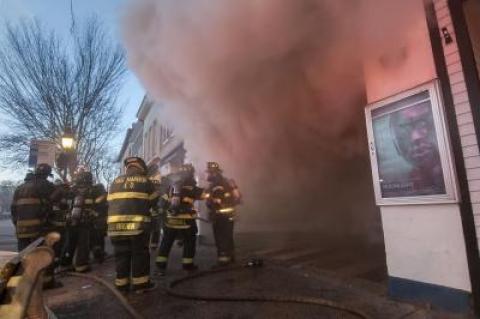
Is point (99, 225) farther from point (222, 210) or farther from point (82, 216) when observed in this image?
point (222, 210)

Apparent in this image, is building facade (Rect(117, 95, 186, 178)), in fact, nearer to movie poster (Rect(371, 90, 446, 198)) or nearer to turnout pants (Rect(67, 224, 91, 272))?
turnout pants (Rect(67, 224, 91, 272))

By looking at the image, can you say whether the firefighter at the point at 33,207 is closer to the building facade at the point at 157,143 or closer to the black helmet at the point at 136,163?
the black helmet at the point at 136,163

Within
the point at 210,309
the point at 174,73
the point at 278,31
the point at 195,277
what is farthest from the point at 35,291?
the point at 174,73

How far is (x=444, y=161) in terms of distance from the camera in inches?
111

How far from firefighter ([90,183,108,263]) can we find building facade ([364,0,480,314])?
15.9 feet

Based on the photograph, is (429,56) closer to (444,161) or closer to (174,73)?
(444,161)

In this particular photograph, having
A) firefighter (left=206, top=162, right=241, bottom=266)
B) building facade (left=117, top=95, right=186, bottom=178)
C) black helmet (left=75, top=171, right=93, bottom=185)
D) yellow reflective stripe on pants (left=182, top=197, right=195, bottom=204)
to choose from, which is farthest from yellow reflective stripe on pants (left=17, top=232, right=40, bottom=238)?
building facade (left=117, top=95, right=186, bottom=178)

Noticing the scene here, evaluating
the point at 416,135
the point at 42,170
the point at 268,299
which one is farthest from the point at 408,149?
the point at 42,170

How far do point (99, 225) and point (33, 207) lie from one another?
1.80 metres

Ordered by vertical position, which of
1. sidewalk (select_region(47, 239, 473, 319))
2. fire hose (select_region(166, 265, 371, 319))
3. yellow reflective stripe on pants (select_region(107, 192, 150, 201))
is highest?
yellow reflective stripe on pants (select_region(107, 192, 150, 201))

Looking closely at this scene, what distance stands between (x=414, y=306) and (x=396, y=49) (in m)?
2.42

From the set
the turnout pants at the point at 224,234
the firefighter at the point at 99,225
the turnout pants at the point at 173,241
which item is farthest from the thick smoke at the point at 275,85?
the turnout pants at the point at 173,241

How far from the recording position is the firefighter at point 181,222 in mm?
5047

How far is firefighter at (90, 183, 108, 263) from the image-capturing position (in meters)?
6.10
